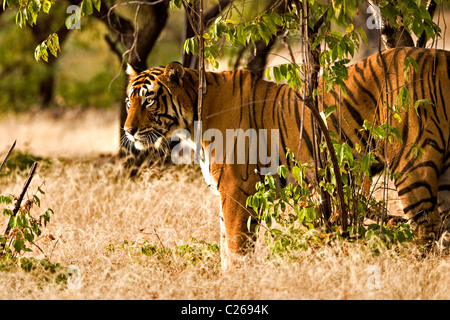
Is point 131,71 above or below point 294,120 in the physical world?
above

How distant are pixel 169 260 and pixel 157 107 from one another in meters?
1.07

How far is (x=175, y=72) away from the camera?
480 cm

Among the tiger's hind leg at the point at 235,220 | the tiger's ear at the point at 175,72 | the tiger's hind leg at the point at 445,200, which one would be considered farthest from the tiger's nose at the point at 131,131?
the tiger's hind leg at the point at 445,200

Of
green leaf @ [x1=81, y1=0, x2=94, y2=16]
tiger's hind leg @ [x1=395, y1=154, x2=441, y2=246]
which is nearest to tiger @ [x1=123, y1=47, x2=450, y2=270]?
tiger's hind leg @ [x1=395, y1=154, x2=441, y2=246]

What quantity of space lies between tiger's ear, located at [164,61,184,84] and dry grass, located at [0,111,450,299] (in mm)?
1069

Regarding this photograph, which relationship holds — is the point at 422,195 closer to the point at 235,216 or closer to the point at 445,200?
the point at 445,200

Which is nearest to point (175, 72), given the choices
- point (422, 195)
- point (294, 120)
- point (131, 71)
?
point (131, 71)

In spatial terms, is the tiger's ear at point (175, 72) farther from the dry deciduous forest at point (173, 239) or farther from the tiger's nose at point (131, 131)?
the tiger's nose at point (131, 131)

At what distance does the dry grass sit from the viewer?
3.76 metres

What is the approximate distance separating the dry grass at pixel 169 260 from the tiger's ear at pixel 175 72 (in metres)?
1.07

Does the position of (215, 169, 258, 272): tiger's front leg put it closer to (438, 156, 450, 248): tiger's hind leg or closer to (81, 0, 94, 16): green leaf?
(438, 156, 450, 248): tiger's hind leg

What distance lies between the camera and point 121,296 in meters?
3.82
